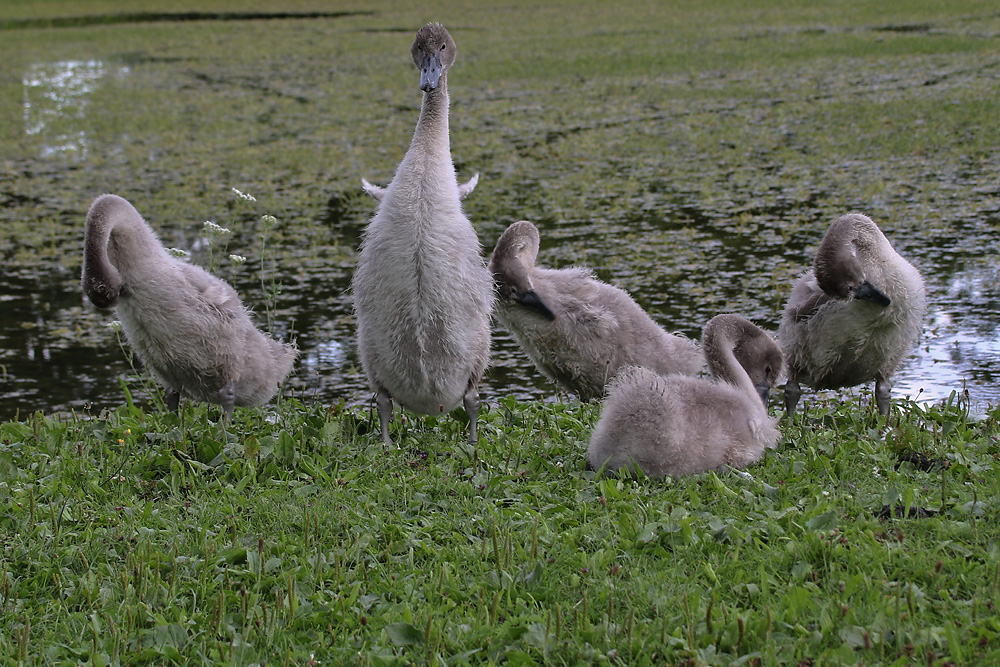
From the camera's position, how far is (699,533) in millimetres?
4238

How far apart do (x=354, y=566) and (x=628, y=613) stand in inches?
49.1

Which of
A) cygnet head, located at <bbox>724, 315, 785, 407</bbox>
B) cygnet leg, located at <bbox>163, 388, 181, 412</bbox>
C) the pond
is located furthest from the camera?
the pond

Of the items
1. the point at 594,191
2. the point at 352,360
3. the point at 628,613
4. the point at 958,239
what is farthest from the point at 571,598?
the point at 594,191

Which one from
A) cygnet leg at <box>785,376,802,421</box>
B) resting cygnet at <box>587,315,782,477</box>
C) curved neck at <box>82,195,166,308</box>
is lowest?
cygnet leg at <box>785,376,802,421</box>

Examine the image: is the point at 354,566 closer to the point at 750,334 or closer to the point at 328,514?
the point at 328,514

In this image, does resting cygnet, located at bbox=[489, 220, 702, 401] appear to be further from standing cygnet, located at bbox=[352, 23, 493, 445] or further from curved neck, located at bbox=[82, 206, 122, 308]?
curved neck, located at bbox=[82, 206, 122, 308]

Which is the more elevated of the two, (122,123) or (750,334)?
(750,334)

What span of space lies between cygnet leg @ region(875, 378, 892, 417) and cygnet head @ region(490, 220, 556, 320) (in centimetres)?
199

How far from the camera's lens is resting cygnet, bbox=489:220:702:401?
6477 millimetres

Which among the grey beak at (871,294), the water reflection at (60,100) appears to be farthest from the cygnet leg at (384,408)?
the water reflection at (60,100)

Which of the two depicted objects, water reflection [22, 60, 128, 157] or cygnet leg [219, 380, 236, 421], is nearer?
cygnet leg [219, 380, 236, 421]

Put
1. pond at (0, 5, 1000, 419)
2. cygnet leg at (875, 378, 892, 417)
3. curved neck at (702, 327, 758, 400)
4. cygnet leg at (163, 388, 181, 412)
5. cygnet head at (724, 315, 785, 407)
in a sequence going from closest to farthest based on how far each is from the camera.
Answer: curved neck at (702, 327, 758, 400) < cygnet head at (724, 315, 785, 407) < cygnet leg at (875, 378, 892, 417) < cygnet leg at (163, 388, 181, 412) < pond at (0, 5, 1000, 419)

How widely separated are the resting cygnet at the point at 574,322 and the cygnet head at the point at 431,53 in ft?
3.59

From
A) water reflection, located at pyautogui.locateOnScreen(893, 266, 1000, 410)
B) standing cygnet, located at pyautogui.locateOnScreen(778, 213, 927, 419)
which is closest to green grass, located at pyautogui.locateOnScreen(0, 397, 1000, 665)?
standing cygnet, located at pyautogui.locateOnScreen(778, 213, 927, 419)
